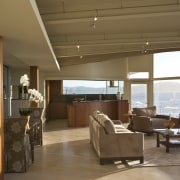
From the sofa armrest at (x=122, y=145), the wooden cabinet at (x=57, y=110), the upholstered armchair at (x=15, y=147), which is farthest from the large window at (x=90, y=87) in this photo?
the upholstered armchair at (x=15, y=147)

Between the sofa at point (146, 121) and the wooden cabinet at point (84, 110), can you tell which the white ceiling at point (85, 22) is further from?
the wooden cabinet at point (84, 110)

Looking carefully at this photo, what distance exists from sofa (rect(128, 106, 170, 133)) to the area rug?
1386 mm

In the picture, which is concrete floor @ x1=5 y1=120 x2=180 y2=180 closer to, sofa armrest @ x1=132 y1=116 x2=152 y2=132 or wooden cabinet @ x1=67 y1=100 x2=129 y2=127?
sofa armrest @ x1=132 y1=116 x2=152 y2=132

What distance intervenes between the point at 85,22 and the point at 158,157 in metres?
3.39

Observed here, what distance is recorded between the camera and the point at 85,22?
6.12m

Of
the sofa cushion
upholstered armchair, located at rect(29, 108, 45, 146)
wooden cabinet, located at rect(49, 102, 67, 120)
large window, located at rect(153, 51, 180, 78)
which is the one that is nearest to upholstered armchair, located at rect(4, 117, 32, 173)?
upholstered armchair, located at rect(29, 108, 45, 146)

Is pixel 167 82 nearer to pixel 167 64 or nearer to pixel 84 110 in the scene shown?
pixel 167 64

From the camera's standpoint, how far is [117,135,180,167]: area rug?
5522 millimetres

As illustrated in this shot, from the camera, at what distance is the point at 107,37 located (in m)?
7.64

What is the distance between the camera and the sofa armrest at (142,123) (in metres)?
8.90

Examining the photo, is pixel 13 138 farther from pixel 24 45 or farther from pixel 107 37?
pixel 107 37

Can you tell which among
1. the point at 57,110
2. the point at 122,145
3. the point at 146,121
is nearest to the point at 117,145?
the point at 122,145

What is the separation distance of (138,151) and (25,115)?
2.50m

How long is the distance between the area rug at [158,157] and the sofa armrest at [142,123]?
4.44 feet
